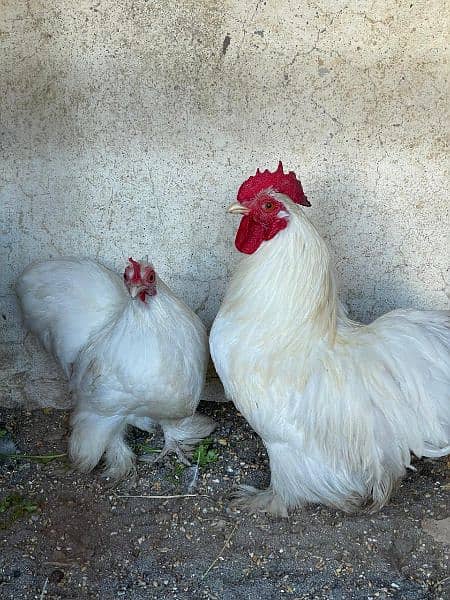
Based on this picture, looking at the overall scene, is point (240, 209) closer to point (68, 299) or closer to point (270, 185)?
point (270, 185)

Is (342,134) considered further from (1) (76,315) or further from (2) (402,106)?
(1) (76,315)

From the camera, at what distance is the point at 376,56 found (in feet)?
10.6

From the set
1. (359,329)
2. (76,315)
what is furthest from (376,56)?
(76,315)

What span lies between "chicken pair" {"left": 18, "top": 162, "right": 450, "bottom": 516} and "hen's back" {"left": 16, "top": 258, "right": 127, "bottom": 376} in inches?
5.5

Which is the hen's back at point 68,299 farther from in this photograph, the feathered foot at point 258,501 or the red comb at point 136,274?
the feathered foot at point 258,501

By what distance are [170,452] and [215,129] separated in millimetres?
1652

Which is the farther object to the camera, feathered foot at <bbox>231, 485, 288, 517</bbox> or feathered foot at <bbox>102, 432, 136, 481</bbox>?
feathered foot at <bbox>102, 432, 136, 481</bbox>

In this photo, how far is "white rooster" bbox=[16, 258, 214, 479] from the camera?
3045 mm

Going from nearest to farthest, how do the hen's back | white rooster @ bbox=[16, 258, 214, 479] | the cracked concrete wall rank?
white rooster @ bbox=[16, 258, 214, 479] → the cracked concrete wall → the hen's back

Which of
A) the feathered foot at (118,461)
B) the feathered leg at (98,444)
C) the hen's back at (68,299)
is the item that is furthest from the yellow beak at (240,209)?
the feathered foot at (118,461)

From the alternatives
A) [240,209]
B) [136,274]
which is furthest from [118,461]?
[240,209]

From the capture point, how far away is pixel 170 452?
358cm

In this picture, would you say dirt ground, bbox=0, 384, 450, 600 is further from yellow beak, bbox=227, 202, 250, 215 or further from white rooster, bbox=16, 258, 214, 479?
yellow beak, bbox=227, 202, 250, 215

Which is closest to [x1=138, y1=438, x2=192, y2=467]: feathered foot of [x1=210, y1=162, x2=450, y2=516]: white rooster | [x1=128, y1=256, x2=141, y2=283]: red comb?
[x1=210, y1=162, x2=450, y2=516]: white rooster
